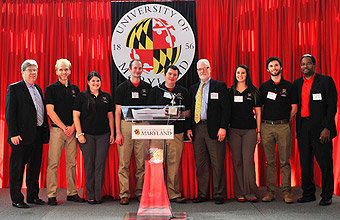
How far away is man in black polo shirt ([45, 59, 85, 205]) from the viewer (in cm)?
382

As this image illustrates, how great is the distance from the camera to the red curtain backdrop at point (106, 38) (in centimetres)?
473

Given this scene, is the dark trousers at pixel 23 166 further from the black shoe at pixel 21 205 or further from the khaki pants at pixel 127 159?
the khaki pants at pixel 127 159

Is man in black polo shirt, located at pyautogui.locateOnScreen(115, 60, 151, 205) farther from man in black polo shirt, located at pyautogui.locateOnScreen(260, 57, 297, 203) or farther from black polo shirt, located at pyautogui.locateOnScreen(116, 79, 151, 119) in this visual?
man in black polo shirt, located at pyautogui.locateOnScreen(260, 57, 297, 203)

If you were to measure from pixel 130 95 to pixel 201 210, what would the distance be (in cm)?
157

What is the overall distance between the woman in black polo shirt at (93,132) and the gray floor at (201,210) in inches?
10.0

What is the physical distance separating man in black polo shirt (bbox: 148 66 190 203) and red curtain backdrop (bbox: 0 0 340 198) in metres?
1.19

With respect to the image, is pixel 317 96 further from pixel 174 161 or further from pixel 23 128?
pixel 23 128

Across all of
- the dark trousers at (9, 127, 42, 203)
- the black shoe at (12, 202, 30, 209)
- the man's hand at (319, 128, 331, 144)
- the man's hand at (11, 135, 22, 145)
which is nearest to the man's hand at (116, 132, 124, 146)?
the dark trousers at (9, 127, 42, 203)

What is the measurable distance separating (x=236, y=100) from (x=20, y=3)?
11.6ft

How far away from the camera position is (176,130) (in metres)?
3.85

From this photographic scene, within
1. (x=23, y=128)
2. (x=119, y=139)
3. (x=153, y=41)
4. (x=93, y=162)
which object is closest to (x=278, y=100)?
(x=119, y=139)

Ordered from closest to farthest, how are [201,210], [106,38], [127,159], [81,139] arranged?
[201,210] → [81,139] → [127,159] → [106,38]

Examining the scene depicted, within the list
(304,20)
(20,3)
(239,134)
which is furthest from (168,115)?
(20,3)

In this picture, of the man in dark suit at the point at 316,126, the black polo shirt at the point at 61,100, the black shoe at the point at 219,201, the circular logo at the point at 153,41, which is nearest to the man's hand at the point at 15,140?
the black polo shirt at the point at 61,100
